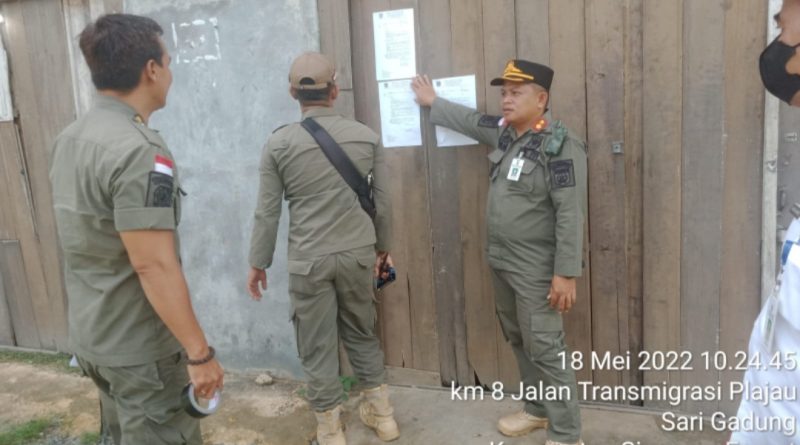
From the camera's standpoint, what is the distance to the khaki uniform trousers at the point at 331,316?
2832 millimetres

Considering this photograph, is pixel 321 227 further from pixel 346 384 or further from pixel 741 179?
pixel 741 179

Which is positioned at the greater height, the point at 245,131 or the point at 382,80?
the point at 382,80

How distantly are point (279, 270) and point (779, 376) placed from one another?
2.79 metres

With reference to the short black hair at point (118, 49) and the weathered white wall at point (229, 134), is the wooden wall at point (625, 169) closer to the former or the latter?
the weathered white wall at point (229, 134)

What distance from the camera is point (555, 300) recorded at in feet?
8.71

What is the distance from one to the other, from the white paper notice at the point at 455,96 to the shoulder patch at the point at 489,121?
0.57ft

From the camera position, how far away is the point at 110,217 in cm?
186

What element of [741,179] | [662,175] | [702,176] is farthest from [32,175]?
[741,179]

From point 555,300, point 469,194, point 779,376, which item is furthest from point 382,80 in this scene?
point 779,376

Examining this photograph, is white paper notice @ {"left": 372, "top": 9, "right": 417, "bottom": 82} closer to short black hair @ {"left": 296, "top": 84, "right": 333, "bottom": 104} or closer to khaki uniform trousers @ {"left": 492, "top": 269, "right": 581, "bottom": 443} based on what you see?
short black hair @ {"left": 296, "top": 84, "right": 333, "bottom": 104}

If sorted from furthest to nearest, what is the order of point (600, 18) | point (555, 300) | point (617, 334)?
1. point (617, 334)
2. point (600, 18)
3. point (555, 300)

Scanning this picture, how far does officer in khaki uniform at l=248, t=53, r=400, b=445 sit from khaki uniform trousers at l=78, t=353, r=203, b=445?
867mm

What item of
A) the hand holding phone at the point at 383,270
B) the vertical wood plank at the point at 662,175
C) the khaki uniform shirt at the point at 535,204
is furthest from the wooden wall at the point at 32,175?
the vertical wood plank at the point at 662,175

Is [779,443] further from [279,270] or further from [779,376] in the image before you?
[279,270]
